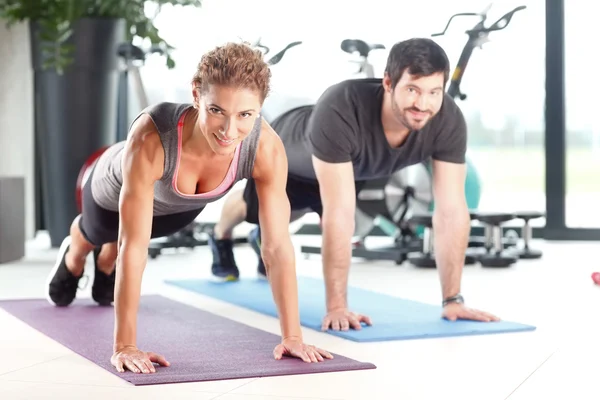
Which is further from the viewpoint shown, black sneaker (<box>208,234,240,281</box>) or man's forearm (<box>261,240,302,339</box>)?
black sneaker (<box>208,234,240,281</box>)

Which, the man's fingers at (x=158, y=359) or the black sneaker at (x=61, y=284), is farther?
the black sneaker at (x=61, y=284)

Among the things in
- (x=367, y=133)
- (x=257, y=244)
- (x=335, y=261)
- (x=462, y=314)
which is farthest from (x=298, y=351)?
(x=257, y=244)

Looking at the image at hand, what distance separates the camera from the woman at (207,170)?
6.98ft

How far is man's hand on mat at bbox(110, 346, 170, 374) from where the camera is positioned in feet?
7.20

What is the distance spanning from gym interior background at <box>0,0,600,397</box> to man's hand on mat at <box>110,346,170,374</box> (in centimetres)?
378

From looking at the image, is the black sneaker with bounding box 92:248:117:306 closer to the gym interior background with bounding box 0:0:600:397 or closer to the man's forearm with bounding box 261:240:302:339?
the man's forearm with bounding box 261:240:302:339

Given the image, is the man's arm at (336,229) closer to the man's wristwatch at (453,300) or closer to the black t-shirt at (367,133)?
the black t-shirt at (367,133)

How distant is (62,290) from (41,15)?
2.65 metres

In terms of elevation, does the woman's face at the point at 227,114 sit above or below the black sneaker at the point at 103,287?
above

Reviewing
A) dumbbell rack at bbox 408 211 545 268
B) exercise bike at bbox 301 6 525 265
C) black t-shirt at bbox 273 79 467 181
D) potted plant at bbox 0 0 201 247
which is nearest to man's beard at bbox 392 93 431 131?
black t-shirt at bbox 273 79 467 181

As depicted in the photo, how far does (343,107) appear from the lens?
3049mm

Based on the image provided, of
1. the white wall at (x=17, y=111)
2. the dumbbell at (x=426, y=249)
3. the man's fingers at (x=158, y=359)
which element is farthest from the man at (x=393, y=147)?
the white wall at (x=17, y=111)

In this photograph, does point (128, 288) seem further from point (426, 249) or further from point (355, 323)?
point (426, 249)

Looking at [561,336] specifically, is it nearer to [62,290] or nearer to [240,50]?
[240,50]
